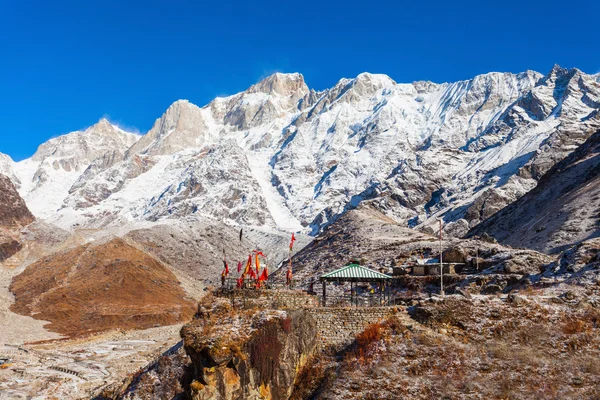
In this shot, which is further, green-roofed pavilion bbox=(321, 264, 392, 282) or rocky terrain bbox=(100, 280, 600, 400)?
green-roofed pavilion bbox=(321, 264, 392, 282)

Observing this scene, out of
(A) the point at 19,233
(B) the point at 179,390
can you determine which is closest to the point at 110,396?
(B) the point at 179,390

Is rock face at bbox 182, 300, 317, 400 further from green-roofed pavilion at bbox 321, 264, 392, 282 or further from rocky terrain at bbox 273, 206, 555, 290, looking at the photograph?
rocky terrain at bbox 273, 206, 555, 290

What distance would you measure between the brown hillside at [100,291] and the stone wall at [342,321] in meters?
75.5

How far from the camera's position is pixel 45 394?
5169cm

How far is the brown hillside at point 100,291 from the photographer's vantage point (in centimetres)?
A: 10150

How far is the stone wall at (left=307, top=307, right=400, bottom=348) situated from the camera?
25.7 metres

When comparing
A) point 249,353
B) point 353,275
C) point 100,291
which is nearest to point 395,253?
point 353,275

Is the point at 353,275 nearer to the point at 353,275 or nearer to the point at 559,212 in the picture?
the point at 353,275

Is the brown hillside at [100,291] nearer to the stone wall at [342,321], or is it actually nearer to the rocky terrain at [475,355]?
the stone wall at [342,321]

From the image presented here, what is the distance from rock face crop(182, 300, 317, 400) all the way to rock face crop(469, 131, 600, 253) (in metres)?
49.4

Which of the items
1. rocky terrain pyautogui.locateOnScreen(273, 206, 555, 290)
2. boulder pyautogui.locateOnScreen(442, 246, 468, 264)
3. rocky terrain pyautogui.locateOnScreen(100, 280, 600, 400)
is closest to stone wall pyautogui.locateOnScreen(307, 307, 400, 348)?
rocky terrain pyautogui.locateOnScreen(100, 280, 600, 400)

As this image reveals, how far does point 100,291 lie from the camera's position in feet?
377

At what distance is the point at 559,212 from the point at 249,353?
7144 centimetres

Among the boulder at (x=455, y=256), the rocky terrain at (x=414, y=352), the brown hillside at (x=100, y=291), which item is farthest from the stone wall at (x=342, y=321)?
the brown hillside at (x=100, y=291)
